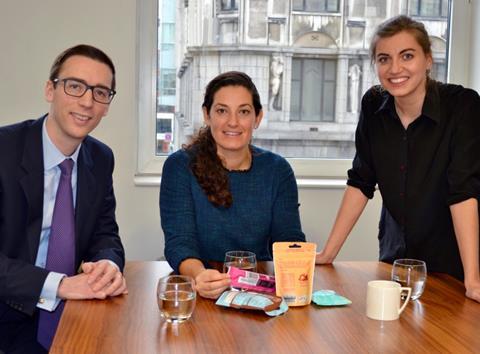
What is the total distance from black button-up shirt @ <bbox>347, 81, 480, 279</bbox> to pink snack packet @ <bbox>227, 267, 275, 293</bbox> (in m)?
0.66

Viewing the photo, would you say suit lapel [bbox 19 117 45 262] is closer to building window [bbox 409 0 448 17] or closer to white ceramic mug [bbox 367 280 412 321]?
white ceramic mug [bbox 367 280 412 321]

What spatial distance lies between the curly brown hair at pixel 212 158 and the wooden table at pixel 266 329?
475 millimetres

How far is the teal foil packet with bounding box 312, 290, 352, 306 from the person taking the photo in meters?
1.57

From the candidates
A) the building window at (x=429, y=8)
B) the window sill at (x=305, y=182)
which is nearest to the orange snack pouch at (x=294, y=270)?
the window sill at (x=305, y=182)

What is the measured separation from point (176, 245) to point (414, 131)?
846 mm

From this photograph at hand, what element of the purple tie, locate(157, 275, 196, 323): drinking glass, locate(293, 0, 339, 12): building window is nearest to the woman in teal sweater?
the purple tie

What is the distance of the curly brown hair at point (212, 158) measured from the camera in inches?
80.3

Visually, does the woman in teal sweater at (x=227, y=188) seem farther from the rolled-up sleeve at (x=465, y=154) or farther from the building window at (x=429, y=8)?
the building window at (x=429, y=8)

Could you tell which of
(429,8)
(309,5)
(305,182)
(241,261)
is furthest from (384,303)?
(429,8)

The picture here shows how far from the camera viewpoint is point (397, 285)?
4.91ft

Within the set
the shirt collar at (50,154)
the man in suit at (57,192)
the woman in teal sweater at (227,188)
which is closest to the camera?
the man in suit at (57,192)

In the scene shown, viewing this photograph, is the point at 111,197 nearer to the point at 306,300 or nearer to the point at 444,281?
the point at 306,300

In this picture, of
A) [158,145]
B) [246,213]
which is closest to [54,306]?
[246,213]

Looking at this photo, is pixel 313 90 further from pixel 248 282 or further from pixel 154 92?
pixel 248 282
